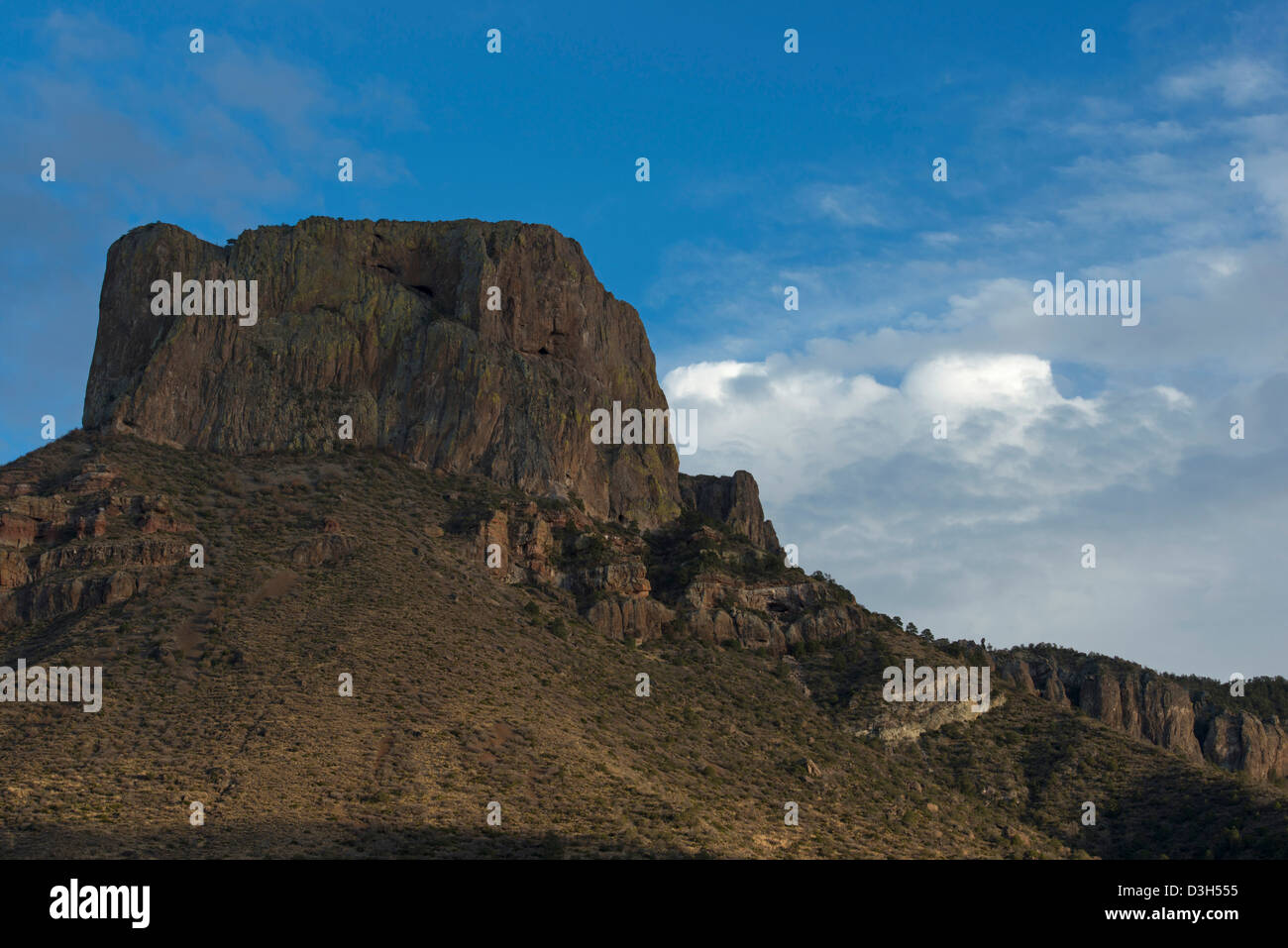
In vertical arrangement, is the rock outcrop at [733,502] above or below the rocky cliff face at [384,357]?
below

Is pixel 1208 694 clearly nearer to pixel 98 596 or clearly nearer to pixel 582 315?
pixel 582 315

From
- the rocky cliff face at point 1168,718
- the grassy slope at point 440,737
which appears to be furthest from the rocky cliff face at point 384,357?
the rocky cliff face at point 1168,718

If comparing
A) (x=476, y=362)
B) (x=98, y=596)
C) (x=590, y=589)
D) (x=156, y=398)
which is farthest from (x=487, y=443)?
(x=98, y=596)

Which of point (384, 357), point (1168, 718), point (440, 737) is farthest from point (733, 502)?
point (440, 737)

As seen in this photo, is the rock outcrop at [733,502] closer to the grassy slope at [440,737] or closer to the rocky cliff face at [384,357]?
the rocky cliff face at [384,357]

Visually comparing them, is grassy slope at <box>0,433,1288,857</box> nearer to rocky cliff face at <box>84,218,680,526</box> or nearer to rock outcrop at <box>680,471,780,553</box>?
rocky cliff face at <box>84,218,680,526</box>

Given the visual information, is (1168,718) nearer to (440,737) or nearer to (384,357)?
(440,737)
